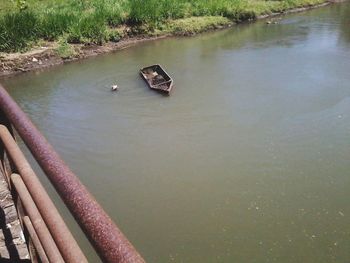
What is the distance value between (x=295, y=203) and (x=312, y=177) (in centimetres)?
96

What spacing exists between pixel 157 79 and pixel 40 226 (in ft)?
36.6

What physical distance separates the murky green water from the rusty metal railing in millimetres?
4018

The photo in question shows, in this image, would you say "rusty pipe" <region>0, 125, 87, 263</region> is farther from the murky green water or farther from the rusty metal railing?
the murky green water

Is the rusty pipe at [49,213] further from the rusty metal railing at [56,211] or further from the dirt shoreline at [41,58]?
the dirt shoreline at [41,58]

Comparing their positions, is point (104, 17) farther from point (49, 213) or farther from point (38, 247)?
point (49, 213)

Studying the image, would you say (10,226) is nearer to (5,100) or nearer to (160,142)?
(5,100)

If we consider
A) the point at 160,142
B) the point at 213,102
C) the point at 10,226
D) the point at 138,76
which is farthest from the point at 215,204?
the point at 138,76

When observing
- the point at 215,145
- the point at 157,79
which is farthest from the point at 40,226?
the point at 157,79

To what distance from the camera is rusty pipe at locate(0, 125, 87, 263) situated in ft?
4.30

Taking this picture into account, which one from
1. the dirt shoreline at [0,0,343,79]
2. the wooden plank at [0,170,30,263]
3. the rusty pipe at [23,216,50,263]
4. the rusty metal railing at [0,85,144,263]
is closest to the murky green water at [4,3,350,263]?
the dirt shoreline at [0,0,343,79]

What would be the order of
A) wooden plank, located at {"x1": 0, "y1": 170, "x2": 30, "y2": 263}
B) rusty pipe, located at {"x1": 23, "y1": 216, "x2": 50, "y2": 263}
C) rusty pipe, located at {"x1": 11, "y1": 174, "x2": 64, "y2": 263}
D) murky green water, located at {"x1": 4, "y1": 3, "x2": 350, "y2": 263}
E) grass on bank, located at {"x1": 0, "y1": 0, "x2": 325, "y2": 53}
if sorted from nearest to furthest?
rusty pipe, located at {"x1": 11, "y1": 174, "x2": 64, "y2": 263}, rusty pipe, located at {"x1": 23, "y1": 216, "x2": 50, "y2": 263}, wooden plank, located at {"x1": 0, "y1": 170, "x2": 30, "y2": 263}, murky green water, located at {"x1": 4, "y1": 3, "x2": 350, "y2": 263}, grass on bank, located at {"x1": 0, "y1": 0, "x2": 325, "y2": 53}

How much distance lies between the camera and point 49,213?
1586mm

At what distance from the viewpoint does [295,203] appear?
6.65 meters

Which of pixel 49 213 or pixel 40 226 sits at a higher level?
pixel 49 213
